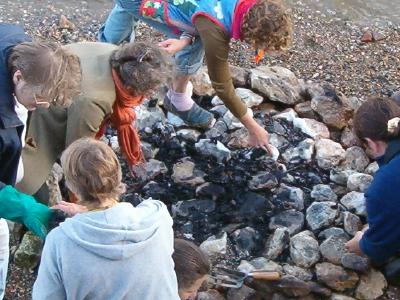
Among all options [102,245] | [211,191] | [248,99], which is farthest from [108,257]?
[248,99]

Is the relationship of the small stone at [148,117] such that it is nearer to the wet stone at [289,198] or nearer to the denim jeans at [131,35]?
the denim jeans at [131,35]

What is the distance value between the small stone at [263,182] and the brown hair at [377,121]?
2.84ft

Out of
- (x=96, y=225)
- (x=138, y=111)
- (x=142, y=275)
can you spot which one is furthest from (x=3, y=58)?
(x=138, y=111)

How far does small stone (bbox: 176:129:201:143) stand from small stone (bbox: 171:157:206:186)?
10.0 inches

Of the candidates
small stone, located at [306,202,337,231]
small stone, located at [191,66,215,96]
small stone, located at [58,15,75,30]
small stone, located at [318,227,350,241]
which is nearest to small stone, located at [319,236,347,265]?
small stone, located at [318,227,350,241]

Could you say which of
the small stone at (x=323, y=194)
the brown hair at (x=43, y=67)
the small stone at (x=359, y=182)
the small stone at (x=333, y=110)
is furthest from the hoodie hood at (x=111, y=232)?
the small stone at (x=333, y=110)

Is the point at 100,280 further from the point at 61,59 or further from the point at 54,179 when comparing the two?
the point at 54,179

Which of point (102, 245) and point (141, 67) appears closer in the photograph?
point (102, 245)

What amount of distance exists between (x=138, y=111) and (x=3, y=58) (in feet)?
6.10

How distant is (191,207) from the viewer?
13.6 feet

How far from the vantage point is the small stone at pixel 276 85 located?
197 inches

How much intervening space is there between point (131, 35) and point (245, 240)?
1.65 m

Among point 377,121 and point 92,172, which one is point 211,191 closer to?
point 377,121

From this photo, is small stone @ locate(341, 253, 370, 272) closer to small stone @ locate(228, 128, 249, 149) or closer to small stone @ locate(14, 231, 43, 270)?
small stone @ locate(228, 128, 249, 149)
